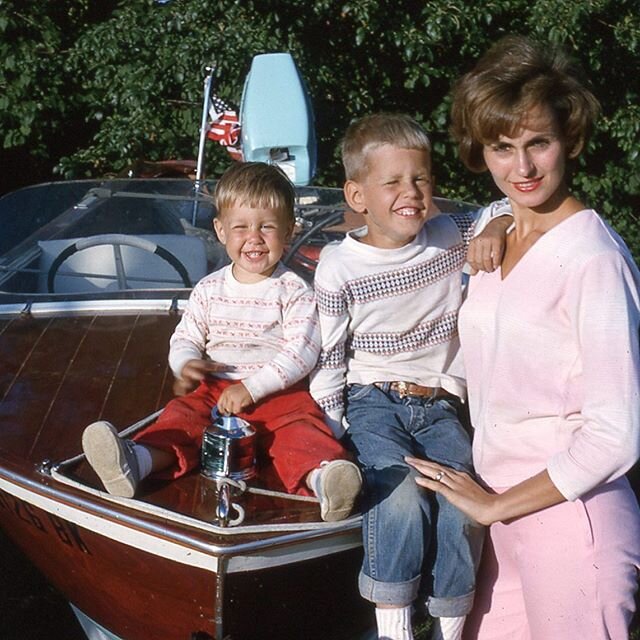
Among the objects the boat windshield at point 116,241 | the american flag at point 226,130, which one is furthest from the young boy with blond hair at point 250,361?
the american flag at point 226,130

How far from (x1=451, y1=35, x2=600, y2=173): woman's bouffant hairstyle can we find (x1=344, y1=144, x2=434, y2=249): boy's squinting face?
295mm

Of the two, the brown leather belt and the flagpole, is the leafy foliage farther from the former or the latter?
the brown leather belt

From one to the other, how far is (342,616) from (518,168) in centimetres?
129

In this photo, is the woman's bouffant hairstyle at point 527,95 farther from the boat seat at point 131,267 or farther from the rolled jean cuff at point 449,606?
the boat seat at point 131,267

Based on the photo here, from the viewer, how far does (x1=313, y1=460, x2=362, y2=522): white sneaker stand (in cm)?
230

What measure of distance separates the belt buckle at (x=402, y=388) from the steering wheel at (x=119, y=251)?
1522mm

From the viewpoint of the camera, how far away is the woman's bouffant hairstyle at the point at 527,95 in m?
2.28

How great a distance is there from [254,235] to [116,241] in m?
1.27

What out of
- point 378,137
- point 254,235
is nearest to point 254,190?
point 254,235

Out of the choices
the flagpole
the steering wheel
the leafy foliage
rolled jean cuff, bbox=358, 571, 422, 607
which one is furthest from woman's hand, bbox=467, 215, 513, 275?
the leafy foliage

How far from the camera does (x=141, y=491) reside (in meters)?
2.53

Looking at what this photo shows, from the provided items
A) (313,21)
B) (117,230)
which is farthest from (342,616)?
(313,21)

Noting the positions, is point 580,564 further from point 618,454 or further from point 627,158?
point 627,158

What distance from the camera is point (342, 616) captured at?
275 cm
